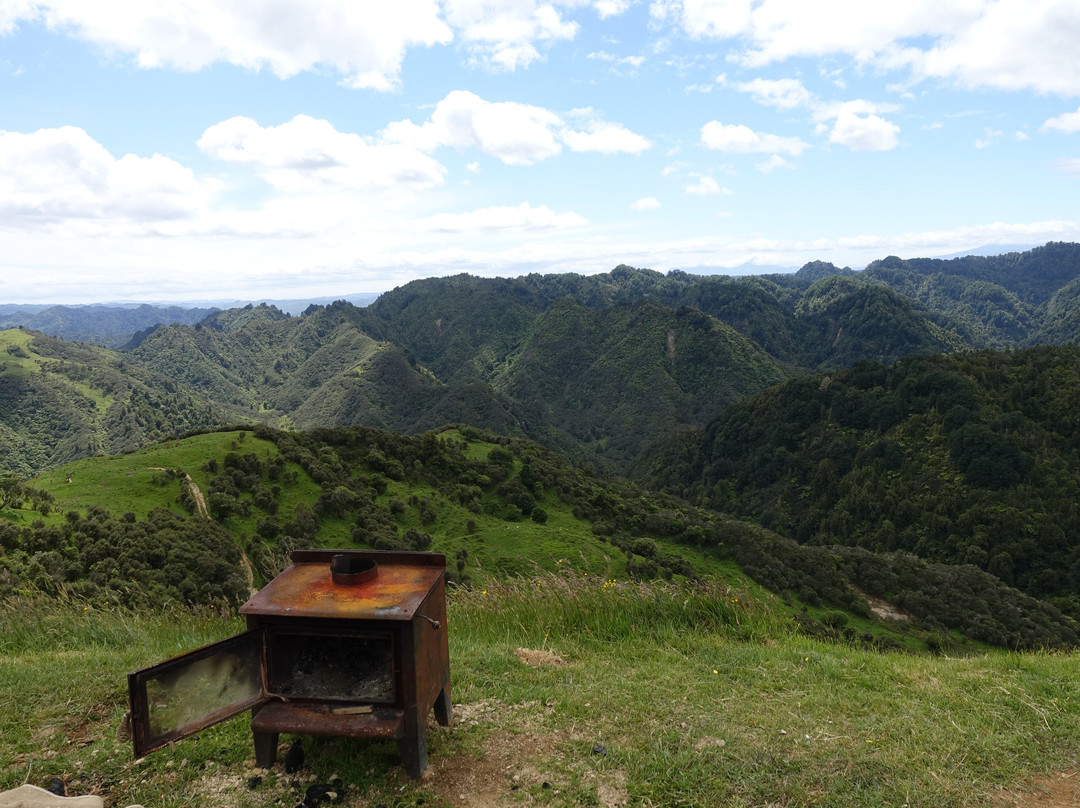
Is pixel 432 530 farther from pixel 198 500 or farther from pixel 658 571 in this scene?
pixel 658 571

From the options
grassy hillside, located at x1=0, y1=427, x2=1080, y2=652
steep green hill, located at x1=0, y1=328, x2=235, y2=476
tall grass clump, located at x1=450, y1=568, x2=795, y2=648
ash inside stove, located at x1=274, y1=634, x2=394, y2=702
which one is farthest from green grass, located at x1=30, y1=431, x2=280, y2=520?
steep green hill, located at x1=0, y1=328, x2=235, y2=476

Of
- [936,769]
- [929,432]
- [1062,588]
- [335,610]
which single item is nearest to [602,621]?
[936,769]

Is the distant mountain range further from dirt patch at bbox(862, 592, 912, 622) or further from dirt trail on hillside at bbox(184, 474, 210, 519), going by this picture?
dirt trail on hillside at bbox(184, 474, 210, 519)

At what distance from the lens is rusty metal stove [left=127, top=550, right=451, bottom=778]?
381cm

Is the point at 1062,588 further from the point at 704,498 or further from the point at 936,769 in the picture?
the point at 936,769

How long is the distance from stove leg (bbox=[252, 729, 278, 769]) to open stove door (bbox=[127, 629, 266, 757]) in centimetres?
29

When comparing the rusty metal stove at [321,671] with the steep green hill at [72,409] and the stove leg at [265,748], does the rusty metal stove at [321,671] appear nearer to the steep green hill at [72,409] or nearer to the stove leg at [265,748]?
the stove leg at [265,748]

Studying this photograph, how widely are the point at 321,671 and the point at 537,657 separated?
261 centimetres

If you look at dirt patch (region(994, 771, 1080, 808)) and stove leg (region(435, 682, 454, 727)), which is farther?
stove leg (region(435, 682, 454, 727))

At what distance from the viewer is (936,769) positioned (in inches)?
165

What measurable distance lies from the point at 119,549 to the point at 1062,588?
68.9 meters

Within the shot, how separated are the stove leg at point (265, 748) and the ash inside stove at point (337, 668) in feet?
1.00

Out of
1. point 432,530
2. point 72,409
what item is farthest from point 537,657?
point 72,409

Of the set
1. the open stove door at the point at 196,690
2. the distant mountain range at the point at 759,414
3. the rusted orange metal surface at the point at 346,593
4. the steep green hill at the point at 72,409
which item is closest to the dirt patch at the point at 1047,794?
the rusted orange metal surface at the point at 346,593
